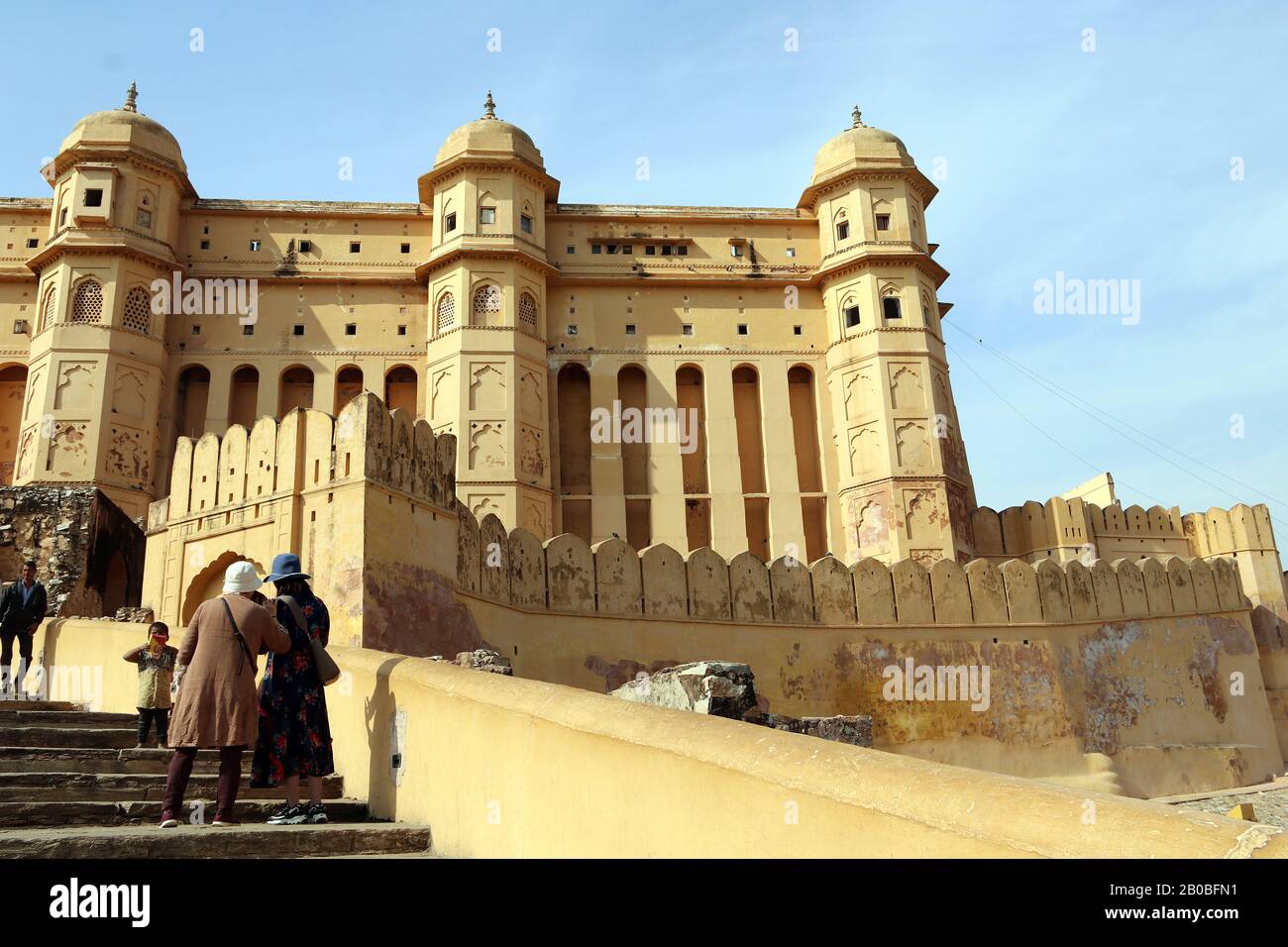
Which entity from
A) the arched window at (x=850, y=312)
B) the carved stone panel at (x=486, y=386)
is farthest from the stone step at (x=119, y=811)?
the arched window at (x=850, y=312)

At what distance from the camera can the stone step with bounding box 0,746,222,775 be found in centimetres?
605

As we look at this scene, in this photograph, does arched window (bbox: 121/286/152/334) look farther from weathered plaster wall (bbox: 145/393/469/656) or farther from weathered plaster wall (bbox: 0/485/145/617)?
weathered plaster wall (bbox: 145/393/469/656)

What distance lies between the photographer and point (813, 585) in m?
17.5

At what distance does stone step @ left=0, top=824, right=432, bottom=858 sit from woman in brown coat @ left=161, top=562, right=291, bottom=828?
0.27 m

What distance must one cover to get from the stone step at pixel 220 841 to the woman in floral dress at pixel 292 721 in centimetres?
53

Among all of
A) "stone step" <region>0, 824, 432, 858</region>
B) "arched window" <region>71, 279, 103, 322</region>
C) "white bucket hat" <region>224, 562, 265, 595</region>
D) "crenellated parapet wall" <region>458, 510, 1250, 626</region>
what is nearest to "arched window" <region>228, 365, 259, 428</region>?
"arched window" <region>71, 279, 103, 322</region>

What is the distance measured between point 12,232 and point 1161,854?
31082 mm

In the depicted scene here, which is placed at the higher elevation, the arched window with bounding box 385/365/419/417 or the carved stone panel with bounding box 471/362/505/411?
the arched window with bounding box 385/365/419/417

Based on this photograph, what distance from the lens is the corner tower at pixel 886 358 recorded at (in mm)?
25438

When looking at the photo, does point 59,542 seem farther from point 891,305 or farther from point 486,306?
point 891,305

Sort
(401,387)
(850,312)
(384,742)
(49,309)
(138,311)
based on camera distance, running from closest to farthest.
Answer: (384,742)
(49,309)
(138,311)
(850,312)
(401,387)

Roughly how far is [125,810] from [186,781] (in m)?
0.60

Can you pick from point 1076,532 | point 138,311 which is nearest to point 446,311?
point 138,311
